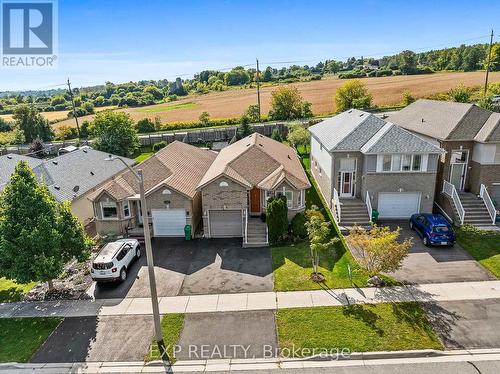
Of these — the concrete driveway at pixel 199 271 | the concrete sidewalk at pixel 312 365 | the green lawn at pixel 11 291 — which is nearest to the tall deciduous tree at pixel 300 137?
the concrete driveway at pixel 199 271

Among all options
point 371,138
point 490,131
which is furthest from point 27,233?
point 490,131

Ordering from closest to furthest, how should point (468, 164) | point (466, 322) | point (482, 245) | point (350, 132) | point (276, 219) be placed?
point (466, 322), point (482, 245), point (276, 219), point (468, 164), point (350, 132)

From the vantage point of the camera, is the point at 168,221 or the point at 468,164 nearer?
the point at 168,221

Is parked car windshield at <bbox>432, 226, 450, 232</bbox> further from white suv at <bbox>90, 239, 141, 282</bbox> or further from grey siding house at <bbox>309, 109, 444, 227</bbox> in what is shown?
white suv at <bbox>90, 239, 141, 282</bbox>

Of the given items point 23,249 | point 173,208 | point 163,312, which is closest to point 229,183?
point 173,208

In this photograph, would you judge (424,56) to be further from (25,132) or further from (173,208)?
(173,208)

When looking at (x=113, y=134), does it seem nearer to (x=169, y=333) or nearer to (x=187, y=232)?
(x=187, y=232)

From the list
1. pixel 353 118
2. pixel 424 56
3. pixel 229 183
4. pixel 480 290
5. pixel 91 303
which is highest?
pixel 424 56
